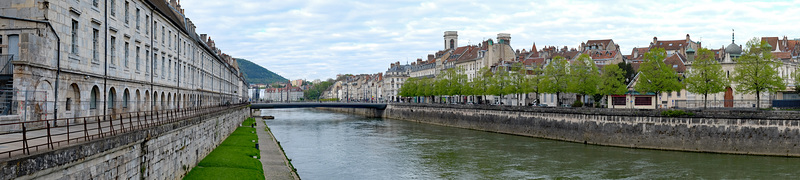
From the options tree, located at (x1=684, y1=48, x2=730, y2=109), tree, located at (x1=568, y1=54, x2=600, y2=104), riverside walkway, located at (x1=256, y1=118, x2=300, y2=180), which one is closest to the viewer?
riverside walkway, located at (x1=256, y1=118, x2=300, y2=180)

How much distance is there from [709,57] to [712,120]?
10.3 m

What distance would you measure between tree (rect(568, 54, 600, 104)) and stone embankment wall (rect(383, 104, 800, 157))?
5.00 meters

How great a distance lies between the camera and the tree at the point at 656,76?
47250 mm

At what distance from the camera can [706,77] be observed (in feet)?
148

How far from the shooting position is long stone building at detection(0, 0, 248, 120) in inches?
696

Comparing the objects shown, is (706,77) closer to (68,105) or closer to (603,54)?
(68,105)

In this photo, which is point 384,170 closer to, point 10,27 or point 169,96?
point 169,96

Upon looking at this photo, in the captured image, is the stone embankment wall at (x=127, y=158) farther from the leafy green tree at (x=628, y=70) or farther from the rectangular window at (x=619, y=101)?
the leafy green tree at (x=628, y=70)

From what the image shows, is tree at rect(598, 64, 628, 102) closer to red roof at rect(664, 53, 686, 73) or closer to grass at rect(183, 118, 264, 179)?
red roof at rect(664, 53, 686, 73)

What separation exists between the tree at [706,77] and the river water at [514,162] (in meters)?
9.04

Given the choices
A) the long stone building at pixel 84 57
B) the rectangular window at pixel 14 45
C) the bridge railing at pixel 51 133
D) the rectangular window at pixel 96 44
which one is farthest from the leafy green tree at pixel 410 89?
the rectangular window at pixel 14 45

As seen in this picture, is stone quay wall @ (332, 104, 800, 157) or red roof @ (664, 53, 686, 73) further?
red roof @ (664, 53, 686, 73)

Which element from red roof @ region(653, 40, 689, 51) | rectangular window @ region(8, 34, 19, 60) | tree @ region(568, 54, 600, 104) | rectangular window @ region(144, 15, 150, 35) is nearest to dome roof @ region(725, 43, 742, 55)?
tree @ region(568, 54, 600, 104)

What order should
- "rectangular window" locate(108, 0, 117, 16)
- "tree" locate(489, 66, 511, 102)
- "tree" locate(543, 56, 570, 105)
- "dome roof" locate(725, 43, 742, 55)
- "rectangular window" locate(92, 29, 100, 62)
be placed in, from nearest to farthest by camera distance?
"rectangular window" locate(92, 29, 100, 62) → "rectangular window" locate(108, 0, 117, 16) → "dome roof" locate(725, 43, 742, 55) → "tree" locate(543, 56, 570, 105) → "tree" locate(489, 66, 511, 102)
